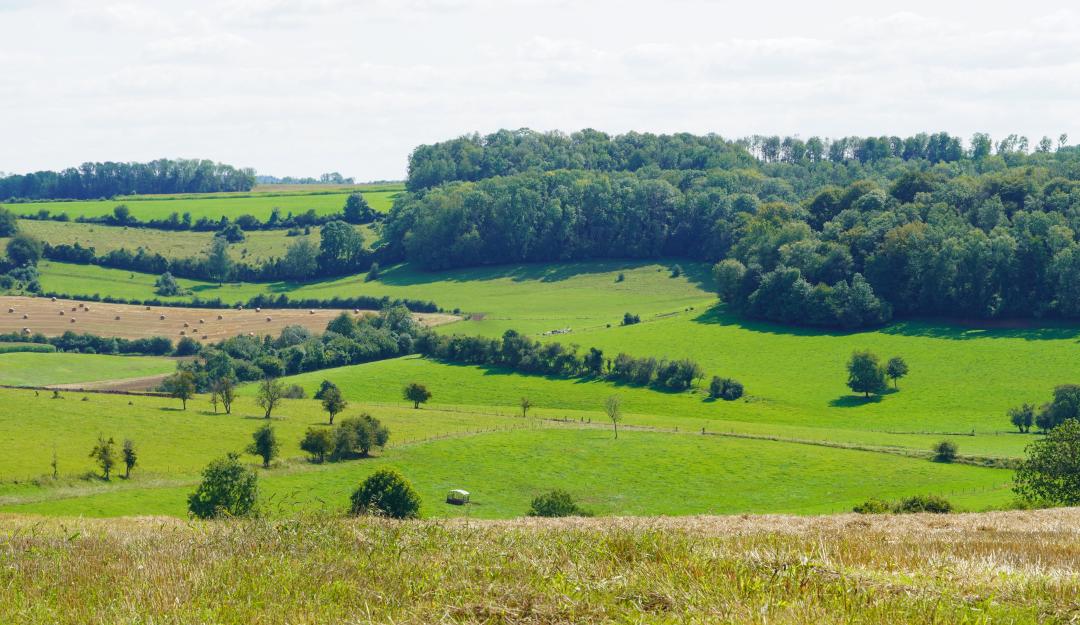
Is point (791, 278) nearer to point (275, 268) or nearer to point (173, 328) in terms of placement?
point (173, 328)

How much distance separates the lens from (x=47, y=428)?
257 feet

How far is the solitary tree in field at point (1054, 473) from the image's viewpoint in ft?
152

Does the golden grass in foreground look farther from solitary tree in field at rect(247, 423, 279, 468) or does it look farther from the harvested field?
the harvested field

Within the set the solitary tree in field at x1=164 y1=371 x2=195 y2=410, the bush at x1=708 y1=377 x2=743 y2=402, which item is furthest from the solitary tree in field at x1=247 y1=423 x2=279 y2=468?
the bush at x1=708 y1=377 x2=743 y2=402

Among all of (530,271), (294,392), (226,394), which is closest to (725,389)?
(294,392)

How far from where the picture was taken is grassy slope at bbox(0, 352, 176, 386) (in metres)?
113

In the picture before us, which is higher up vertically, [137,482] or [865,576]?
[865,576]

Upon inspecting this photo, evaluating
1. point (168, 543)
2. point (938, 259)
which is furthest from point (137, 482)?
point (938, 259)

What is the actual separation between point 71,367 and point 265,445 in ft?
197

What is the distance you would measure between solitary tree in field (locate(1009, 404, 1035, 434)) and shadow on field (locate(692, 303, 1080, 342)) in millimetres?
27523

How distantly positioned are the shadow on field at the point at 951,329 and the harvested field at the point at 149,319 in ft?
154

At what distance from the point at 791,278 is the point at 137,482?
92.1 m

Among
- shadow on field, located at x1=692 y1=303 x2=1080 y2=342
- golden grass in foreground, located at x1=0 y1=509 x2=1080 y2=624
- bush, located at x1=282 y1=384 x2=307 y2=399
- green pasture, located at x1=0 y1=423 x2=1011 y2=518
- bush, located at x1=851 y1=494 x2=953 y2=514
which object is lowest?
bush, located at x1=282 y1=384 x2=307 y2=399

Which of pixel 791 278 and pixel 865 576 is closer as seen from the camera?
pixel 865 576
